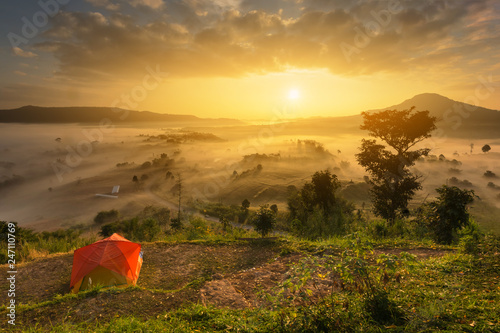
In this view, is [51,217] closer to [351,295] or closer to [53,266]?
[53,266]

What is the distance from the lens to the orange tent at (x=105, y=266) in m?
8.33

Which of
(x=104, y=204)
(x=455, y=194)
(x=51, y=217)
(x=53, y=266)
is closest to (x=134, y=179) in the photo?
(x=104, y=204)

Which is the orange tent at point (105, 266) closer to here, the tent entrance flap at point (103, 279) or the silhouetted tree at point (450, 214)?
the tent entrance flap at point (103, 279)

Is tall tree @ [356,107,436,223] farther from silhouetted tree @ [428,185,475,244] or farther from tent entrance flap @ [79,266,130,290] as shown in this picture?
tent entrance flap @ [79,266,130,290]

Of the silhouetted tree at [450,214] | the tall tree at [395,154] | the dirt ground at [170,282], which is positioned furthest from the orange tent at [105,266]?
the tall tree at [395,154]

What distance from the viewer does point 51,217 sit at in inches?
2304

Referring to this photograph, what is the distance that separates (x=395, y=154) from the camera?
762 inches

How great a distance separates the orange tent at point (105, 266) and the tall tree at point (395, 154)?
664 inches

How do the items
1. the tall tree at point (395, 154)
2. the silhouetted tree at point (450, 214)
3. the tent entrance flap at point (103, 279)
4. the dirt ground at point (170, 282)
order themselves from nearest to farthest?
the dirt ground at point (170, 282), the tent entrance flap at point (103, 279), the silhouetted tree at point (450, 214), the tall tree at point (395, 154)

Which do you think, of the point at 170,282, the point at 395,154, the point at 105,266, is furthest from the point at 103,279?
the point at 395,154

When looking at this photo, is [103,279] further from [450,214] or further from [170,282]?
[450,214]

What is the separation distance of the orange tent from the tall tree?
16.9 metres

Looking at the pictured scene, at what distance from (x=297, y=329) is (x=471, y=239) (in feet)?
20.1

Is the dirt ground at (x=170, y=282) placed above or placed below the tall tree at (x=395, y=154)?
below
